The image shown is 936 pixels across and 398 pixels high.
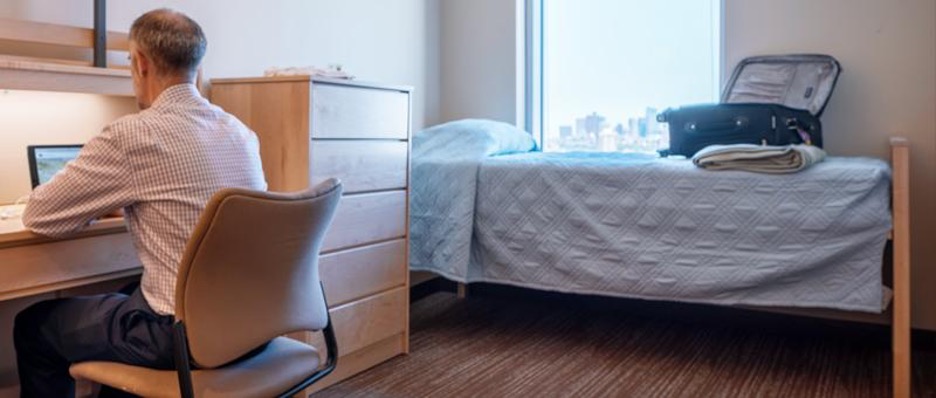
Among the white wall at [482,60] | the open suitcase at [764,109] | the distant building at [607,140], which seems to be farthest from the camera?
the white wall at [482,60]

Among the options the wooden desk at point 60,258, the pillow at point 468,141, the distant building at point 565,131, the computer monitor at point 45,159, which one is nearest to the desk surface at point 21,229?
the wooden desk at point 60,258

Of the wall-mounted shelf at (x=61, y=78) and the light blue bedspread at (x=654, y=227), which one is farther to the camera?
the light blue bedspread at (x=654, y=227)

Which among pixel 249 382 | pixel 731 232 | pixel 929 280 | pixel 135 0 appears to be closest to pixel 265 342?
pixel 249 382

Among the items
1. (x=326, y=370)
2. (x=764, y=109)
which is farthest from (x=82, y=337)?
(x=764, y=109)

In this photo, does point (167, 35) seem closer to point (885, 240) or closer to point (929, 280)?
point (885, 240)

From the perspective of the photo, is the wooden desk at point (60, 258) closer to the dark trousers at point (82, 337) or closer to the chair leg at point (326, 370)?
the dark trousers at point (82, 337)

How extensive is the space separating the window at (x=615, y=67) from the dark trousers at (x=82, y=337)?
2562 mm

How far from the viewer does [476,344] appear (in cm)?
290

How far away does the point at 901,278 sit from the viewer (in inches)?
82.6

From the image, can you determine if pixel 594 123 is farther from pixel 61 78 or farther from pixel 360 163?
pixel 61 78

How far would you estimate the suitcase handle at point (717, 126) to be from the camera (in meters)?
2.77

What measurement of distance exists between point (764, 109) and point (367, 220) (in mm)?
1566

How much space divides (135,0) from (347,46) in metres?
1.02

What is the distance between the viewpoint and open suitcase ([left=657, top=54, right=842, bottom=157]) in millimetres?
2754
